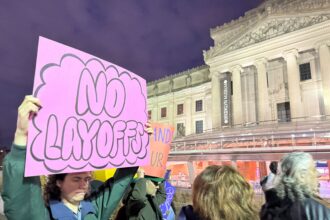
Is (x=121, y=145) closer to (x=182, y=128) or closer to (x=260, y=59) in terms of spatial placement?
(x=260, y=59)

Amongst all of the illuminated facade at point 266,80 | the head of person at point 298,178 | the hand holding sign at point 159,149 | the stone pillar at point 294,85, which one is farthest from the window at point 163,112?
the head of person at point 298,178

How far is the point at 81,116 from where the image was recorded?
185cm

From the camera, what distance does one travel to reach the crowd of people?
141 cm

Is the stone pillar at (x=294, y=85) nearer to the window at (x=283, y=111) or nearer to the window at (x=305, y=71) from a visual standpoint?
the window at (x=305, y=71)

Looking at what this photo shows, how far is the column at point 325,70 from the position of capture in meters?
22.0

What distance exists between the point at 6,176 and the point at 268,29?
2930 centimetres

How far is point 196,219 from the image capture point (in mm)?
1848

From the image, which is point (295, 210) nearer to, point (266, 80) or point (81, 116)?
point (81, 116)

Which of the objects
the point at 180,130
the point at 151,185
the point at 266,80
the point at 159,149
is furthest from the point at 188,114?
the point at 151,185

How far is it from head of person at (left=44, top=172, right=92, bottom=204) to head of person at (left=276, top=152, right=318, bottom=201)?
1.70m

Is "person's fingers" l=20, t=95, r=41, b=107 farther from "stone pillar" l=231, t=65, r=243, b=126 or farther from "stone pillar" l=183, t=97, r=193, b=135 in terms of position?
"stone pillar" l=183, t=97, r=193, b=135

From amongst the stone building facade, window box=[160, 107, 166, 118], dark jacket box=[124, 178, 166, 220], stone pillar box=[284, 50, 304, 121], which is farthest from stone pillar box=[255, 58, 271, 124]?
dark jacket box=[124, 178, 166, 220]

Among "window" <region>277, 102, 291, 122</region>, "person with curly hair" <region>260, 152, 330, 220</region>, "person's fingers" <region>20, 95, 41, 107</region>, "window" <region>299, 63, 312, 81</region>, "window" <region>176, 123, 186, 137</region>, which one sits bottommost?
"person with curly hair" <region>260, 152, 330, 220</region>

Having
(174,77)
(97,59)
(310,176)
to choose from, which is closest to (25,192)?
(97,59)
